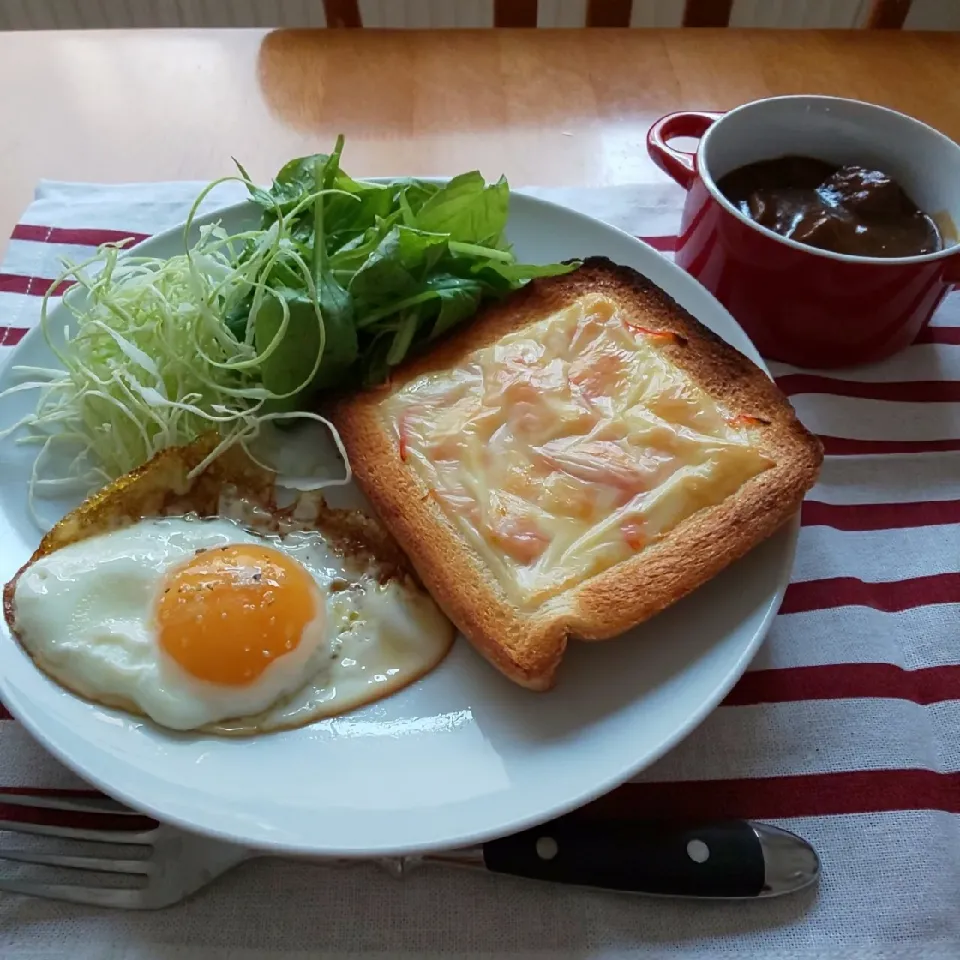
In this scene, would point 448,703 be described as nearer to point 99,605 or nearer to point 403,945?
point 403,945

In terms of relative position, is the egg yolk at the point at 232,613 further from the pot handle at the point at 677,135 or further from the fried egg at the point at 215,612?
the pot handle at the point at 677,135

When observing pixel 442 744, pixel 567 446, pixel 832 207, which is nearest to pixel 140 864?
pixel 442 744

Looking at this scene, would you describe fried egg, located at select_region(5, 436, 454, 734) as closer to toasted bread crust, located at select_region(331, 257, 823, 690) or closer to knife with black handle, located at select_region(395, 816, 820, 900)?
toasted bread crust, located at select_region(331, 257, 823, 690)

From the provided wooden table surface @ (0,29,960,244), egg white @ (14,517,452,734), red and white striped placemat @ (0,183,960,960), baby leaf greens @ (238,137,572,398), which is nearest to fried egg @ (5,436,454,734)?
egg white @ (14,517,452,734)

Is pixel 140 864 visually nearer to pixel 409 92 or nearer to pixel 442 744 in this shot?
pixel 442 744

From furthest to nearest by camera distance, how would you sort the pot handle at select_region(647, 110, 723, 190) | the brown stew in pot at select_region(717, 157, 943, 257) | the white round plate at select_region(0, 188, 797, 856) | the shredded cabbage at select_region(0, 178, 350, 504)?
1. the pot handle at select_region(647, 110, 723, 190)
2. the brown stew in pot at select_region(717, 157, 943, 257)
3. the shredded cabbage at select_region(0, 178, 350, 504)
4. the white round plate at select_region(0, 188, 797, 856)
